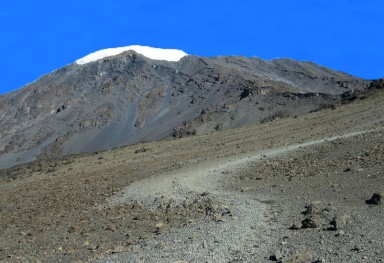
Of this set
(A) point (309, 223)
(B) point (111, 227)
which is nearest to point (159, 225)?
(B) point (111, 227)

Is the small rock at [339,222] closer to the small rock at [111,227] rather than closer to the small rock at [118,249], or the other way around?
the small rock at [118,249]

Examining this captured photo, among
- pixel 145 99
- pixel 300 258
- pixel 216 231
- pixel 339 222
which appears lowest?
pixel 300 258

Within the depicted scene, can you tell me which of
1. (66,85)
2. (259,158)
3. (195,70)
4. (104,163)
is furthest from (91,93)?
(259,158)

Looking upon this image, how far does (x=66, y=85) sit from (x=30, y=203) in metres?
134

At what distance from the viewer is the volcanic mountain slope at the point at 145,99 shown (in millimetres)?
108375

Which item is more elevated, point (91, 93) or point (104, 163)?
point (91, 93)

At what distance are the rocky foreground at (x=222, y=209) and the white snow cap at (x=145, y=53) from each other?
140 metres

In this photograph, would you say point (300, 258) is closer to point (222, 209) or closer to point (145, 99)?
point (222, 209)

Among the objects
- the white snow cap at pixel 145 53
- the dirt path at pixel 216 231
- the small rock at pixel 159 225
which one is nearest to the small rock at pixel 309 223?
the dirt path at pixel 216 231

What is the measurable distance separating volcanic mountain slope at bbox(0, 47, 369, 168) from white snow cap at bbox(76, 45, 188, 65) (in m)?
4.61

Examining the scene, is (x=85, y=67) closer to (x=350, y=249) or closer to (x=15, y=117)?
(x=15, y=117)

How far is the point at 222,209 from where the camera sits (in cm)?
1595

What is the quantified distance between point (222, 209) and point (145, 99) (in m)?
124

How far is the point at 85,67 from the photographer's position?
539 feet
